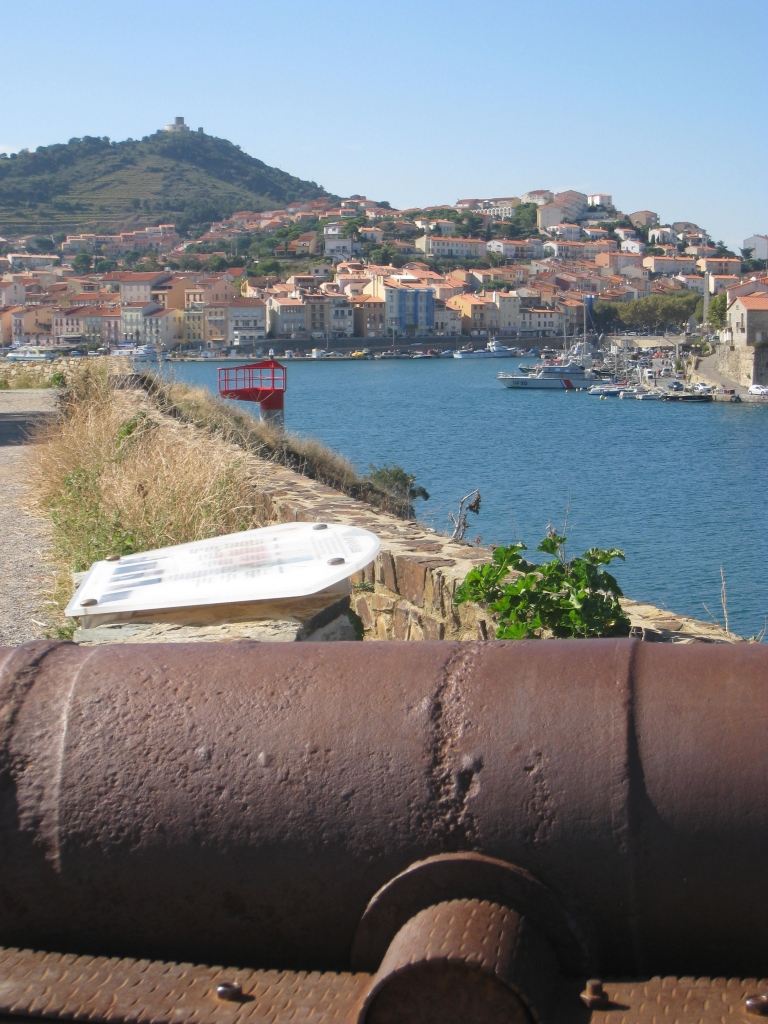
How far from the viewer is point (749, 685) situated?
1.27 meters

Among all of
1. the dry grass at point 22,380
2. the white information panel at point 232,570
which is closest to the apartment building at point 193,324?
the dry grass at point 22,380

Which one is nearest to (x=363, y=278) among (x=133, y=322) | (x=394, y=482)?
(x=133, y=322)

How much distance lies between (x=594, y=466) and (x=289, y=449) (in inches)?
861

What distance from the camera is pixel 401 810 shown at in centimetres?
131

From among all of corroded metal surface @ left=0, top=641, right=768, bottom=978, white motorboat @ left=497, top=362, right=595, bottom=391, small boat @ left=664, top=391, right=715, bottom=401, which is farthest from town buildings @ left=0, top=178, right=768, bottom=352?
corroded metal surface @ left=0, top=641, right=768, bottom=978

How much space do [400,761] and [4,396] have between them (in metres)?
16.8

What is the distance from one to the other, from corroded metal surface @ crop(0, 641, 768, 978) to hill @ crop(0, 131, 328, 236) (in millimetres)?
161753

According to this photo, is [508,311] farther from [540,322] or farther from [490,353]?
[490,353]

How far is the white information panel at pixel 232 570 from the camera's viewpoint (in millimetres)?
2508

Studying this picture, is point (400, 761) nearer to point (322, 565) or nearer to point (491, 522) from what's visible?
point (322, 565)

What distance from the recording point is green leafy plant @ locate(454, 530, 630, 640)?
329 centimetres

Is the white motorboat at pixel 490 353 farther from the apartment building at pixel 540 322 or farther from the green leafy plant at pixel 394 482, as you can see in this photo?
the green leafy plant at pixel 394 482

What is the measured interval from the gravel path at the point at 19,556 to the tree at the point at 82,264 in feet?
423

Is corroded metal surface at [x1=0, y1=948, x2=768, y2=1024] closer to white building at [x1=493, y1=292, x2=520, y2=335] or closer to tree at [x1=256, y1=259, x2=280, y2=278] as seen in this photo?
white building at [x1=493, y1=292, x2=520, y2=335]
